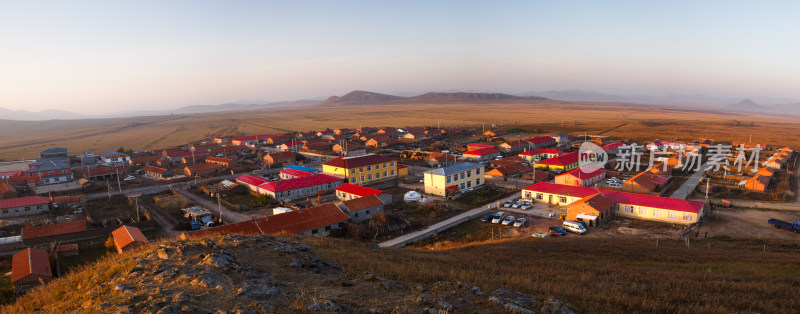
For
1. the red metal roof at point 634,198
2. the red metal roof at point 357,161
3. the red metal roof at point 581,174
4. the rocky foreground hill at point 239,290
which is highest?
the rocky foreground hill at point 239,290

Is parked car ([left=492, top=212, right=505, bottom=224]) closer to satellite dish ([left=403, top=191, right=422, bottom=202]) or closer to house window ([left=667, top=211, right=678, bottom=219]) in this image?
satellite dish ([left=403, top=191, right=422, bottom=202])

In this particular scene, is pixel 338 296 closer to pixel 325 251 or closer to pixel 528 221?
pixel 325 251

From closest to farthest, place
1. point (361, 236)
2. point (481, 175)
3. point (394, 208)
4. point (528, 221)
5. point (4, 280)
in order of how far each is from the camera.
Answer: point (4, 280) → point (361, 236) → point (528, 221) → point (394, 208) → point (481, 175)


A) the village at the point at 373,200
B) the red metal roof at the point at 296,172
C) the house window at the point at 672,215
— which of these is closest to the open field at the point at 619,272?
the village at the point at 373,200

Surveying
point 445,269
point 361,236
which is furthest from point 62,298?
point 361,236

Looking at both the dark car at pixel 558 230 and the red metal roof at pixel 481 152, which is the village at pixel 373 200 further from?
the red metal roof at pixel 481 152

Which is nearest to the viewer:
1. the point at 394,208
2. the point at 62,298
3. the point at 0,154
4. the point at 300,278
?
the point at 62,298
